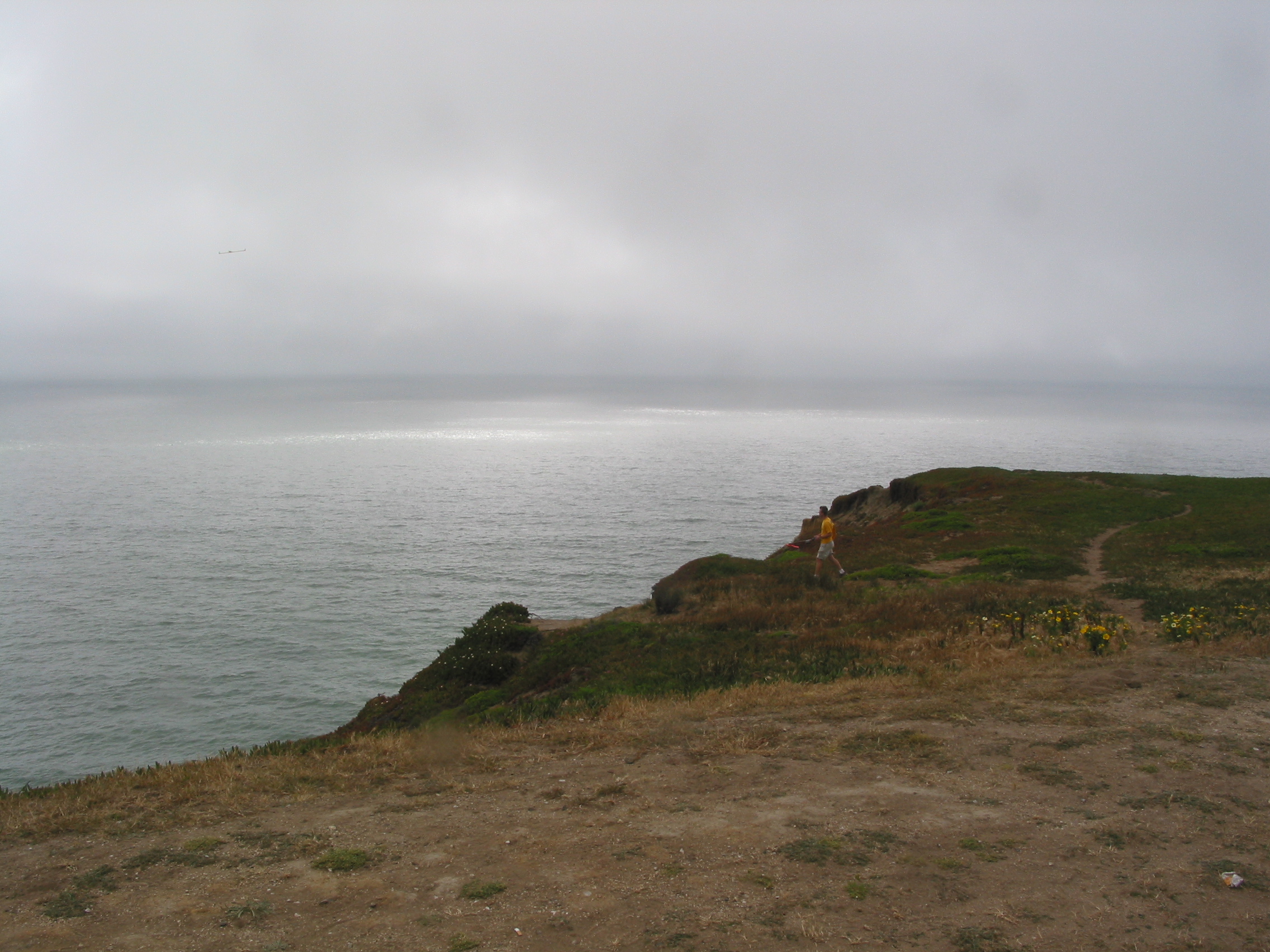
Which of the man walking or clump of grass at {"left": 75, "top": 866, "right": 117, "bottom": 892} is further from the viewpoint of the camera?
the man walking

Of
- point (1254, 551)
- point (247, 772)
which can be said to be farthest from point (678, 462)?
point (247, 772)

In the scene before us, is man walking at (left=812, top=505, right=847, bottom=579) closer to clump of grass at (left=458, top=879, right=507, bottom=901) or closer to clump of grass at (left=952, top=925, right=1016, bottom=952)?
clump of grass at (left=952, top=925, right=1016, bottom=952)

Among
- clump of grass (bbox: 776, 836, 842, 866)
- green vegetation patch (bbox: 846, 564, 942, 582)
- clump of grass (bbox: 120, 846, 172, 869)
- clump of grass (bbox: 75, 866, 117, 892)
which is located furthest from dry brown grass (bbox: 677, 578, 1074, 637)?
clump of grass (bbox: 75, 866, 117, 892)

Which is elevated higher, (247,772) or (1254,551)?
(1254,551)

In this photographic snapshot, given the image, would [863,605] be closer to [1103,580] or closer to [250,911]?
[1103,580]

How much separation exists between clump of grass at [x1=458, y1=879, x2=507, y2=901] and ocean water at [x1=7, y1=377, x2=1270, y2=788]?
83.3ft

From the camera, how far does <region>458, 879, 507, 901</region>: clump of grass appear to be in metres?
7.17

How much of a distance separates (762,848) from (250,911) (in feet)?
16.0

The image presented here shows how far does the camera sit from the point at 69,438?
471 ft

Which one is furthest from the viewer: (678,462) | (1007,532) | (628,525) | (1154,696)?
(678,462)

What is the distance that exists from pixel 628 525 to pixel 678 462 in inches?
1925

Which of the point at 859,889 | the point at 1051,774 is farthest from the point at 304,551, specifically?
the point at 859,889

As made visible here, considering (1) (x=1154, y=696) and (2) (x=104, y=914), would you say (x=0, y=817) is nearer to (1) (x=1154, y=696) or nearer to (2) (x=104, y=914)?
(2) (x=104, y=914)

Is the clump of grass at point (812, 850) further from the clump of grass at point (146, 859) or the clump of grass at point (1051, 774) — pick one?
the clump of grass at point (146, 859)
